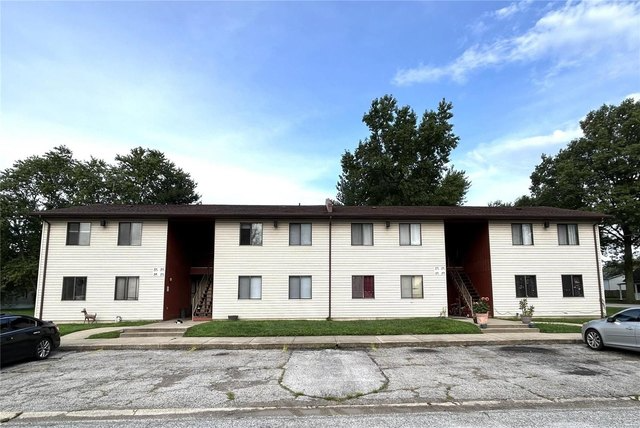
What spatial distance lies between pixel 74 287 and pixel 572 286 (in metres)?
25.4

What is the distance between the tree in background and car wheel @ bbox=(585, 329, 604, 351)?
42625 mm

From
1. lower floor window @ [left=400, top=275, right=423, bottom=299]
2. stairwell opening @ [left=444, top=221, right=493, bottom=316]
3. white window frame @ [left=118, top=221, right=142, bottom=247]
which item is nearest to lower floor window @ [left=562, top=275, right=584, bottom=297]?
stairwell opening @ [left=444, top=221, right=493, bottom=316]

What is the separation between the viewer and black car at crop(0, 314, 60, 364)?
10250 mm

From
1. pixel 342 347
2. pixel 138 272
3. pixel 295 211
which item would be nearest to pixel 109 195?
pixel 138 272

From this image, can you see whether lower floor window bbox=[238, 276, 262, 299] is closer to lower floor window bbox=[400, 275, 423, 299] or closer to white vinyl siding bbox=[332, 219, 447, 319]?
white vinyl siding bbox=[332, 219, 447, 319]

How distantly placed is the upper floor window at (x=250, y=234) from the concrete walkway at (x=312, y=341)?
22.9 ft

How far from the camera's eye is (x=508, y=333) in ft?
50.1

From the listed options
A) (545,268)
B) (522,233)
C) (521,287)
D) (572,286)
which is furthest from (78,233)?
(572,286)

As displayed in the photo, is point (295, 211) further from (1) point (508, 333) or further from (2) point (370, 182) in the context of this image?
(2) point (370, 182)

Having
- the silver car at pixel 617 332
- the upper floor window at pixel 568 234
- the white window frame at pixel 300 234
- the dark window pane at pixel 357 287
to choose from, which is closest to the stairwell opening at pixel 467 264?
the upper floor window at pixel 568 234

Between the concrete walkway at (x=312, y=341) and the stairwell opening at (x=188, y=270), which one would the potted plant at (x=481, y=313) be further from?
the stairwell opening at (x=188, y=270)

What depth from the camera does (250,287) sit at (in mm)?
20000

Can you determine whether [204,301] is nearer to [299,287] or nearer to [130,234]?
[130,234]

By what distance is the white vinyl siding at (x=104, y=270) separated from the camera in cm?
1953
